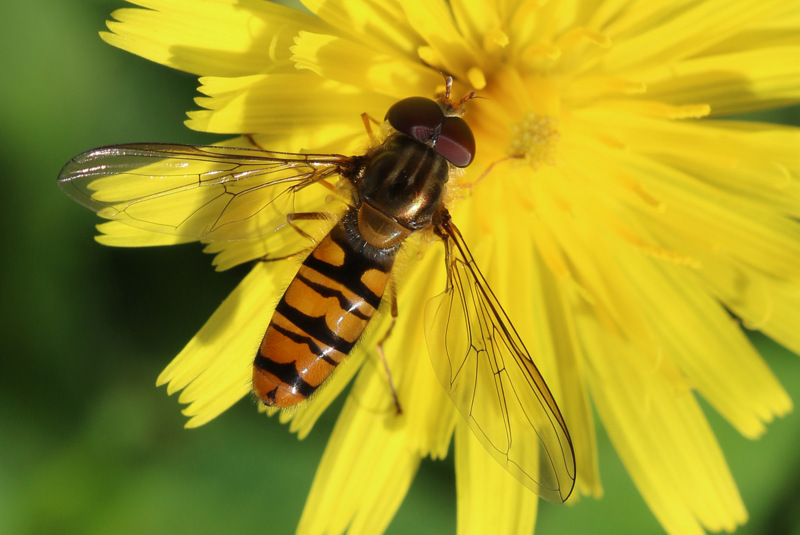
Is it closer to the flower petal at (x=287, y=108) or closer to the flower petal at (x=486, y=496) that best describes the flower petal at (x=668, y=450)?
the flower petal at (x=486, y=496)

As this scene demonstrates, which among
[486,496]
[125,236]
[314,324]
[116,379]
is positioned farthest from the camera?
[116,379]

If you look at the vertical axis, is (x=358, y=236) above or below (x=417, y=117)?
below

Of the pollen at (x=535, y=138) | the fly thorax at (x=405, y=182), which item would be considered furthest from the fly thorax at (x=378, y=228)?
the pollen at (x=535, y=138)

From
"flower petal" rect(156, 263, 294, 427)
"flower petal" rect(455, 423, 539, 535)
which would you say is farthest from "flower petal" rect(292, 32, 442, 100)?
"flower petal" rect(455, 423, 539, 535)

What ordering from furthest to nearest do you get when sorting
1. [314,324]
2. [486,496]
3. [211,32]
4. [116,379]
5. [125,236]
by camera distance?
1. [116,379]
2. [486,496]
3. [125,236]
4. [211,32]
5. [314,324]

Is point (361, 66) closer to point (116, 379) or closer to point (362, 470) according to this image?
point (362, 470)

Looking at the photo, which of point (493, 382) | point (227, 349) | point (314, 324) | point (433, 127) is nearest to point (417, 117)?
point (433, 127)

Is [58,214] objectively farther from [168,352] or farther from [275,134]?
[275,134]
